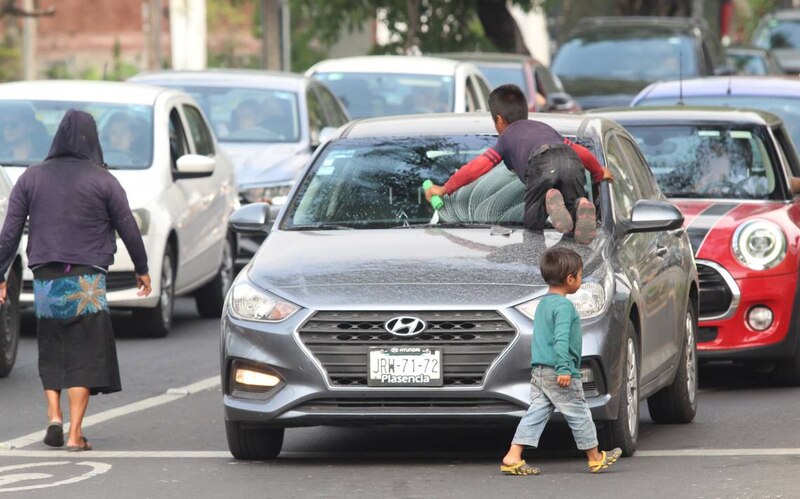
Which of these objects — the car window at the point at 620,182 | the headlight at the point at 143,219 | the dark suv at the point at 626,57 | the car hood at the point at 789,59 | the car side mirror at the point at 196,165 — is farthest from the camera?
the car hood at the point at 789,59

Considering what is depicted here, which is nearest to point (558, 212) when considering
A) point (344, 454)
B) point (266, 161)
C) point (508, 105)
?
point (508, 105)

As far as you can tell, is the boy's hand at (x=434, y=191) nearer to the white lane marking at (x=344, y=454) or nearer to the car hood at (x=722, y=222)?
the white lane marking at (x=344, y=454)

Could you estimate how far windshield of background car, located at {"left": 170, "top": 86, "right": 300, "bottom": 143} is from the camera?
63.9ft

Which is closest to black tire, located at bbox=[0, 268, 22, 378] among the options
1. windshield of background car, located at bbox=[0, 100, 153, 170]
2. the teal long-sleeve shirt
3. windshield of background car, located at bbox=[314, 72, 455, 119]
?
windshield of background car, located at bbox=[0, 100, 153, 170]

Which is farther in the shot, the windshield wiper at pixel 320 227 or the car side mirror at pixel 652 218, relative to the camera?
the windshield wiper at pixel 320 227

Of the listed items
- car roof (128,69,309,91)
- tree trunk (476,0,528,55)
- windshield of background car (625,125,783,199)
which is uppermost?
windshield of background car (625,125,783,199)

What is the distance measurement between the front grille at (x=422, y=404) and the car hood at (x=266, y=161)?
31.0 feet

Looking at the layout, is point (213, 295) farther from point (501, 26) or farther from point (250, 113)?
point (501, 26)

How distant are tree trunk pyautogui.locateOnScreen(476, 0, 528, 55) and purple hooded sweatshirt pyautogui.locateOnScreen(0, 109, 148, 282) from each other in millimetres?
27389

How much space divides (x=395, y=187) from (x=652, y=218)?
125 centimetres

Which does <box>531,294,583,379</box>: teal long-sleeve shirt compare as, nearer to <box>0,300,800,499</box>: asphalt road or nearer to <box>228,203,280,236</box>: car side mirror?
<box>0,300,800,499</box>: asphalt road

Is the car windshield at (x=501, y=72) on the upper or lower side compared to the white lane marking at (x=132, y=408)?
lower

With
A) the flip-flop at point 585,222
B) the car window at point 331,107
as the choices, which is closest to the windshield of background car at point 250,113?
the car window at point 331,107

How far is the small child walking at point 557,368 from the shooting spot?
8477 millimetres
